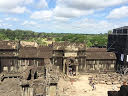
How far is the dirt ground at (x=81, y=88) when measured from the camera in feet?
99.7

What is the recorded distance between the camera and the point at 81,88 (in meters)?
33.4

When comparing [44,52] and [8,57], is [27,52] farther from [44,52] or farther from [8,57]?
[8,57]

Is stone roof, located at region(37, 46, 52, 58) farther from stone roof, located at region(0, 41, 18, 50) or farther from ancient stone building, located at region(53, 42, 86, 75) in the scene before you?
stone roof, located at region(0, 41, 18, 50)

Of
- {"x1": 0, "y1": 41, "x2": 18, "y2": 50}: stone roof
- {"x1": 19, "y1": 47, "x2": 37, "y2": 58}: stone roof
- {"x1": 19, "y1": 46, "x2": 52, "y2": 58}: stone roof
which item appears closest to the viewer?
{"x1": 0, "y1": 41, "x2": 18, "y2": 50}: stone roof

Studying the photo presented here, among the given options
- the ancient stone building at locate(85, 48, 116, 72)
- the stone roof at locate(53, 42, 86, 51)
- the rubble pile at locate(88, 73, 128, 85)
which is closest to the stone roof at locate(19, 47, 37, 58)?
the stone roof at locate(53, 42, 86, 51)

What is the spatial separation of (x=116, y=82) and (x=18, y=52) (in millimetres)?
24809

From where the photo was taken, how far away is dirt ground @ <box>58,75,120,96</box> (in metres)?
30.4

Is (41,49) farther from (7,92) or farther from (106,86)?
(7,92)

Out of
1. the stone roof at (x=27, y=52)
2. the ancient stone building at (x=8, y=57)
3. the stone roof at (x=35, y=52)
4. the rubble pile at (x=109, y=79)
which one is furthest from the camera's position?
the stone roof at (x=35, y=52)

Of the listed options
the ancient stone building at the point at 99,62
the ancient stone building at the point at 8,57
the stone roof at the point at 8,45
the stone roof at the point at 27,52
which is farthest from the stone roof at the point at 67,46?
the ancient stone building at the point at 8,57

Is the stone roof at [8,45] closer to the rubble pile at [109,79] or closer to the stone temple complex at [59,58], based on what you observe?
the stone temple complex at [59,58]

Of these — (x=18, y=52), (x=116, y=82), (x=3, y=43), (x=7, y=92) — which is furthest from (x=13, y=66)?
(x=116, y=82)

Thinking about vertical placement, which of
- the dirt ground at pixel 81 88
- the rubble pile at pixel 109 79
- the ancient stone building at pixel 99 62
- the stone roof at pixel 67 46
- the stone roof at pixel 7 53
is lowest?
the dirt ground at pixel 81 88

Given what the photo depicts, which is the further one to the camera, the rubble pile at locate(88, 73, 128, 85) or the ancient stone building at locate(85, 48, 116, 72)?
the ancient stone building at locate(85, 48, 116, 72)
